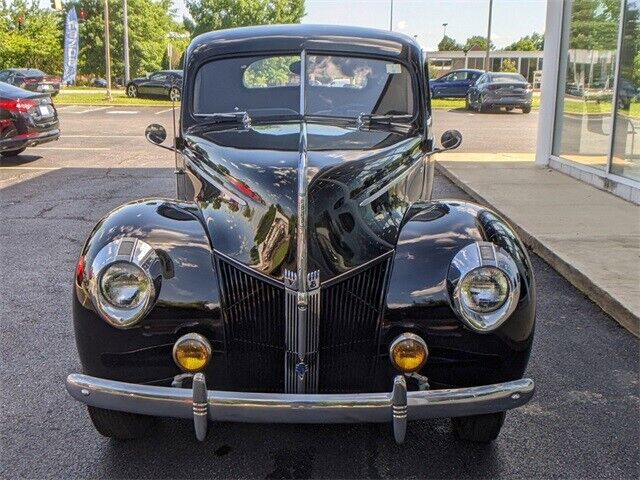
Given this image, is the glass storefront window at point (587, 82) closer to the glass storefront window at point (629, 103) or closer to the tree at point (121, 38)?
the glass storefront window at point (629, 103)

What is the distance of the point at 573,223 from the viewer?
7.17 meters

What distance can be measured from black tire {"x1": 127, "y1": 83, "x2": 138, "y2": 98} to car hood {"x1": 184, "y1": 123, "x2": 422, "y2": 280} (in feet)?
96.6

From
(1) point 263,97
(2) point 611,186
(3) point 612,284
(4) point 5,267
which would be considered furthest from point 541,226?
(4) point 5,267

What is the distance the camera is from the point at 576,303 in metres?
5.13

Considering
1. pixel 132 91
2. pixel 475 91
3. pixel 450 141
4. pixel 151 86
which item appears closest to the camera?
pixel 450 141

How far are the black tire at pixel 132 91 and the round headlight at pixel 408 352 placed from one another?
3076 centimetres

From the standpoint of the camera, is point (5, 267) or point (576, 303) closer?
point (576, 303)

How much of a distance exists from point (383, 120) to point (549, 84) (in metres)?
8.09

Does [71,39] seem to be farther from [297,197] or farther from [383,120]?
[297,197]

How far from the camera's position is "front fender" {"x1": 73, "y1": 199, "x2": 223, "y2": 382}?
2.72m

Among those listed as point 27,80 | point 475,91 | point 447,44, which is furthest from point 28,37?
point 447,44

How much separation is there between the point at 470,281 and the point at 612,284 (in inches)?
115

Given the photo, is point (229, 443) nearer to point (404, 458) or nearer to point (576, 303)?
point (404, 458)

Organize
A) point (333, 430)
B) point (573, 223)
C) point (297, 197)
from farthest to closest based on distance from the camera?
point (573, 223), point (333, 430), point (297, 197)
